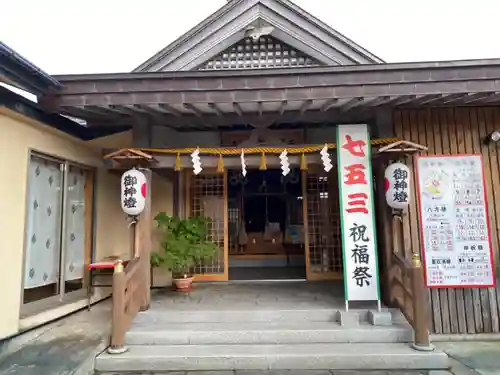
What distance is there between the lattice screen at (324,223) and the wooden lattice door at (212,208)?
6.03 ft

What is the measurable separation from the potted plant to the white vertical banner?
2438 mm

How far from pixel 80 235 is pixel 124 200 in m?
1.93

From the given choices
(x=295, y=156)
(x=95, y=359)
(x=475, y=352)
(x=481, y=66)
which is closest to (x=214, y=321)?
(x=95, y=359)

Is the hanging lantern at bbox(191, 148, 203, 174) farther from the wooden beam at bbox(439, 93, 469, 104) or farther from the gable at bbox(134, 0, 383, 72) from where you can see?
the wooden beam at bbox(439, 93, 469, 104)

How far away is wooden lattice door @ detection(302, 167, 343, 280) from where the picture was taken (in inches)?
290

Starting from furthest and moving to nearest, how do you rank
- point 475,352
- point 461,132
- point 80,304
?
point 80,304 → point 461,132 → point 475,352

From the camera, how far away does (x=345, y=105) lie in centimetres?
479

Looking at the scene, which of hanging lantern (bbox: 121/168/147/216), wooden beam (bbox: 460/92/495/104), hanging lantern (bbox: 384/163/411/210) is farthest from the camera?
hanging lantern (bbox: 121/168/147/216)

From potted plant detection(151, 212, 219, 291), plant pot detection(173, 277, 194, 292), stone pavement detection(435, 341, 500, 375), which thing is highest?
potted plant detection(151, 212, 219, 291)

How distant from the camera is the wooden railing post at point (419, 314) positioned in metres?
4.06

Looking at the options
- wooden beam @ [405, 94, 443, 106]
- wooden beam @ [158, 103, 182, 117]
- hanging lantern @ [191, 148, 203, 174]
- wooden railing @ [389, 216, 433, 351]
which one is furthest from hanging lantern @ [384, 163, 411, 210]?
wooden beam @ [158, 103, 182, 117]

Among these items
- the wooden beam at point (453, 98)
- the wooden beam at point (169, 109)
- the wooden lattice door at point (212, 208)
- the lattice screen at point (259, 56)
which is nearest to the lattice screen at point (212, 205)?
the wooden lattice door at point (212, 208)

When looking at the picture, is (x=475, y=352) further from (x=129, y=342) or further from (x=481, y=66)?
(x=129, y=342)

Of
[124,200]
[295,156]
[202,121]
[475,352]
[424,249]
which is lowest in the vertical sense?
[475,352]
